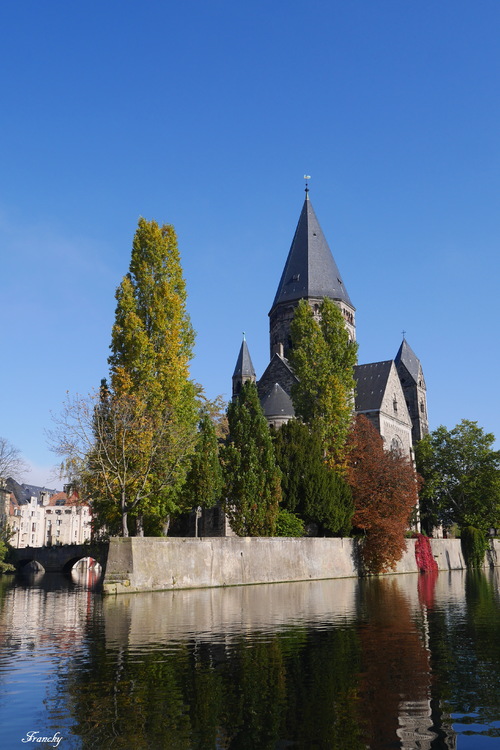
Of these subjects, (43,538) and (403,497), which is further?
(43,538)

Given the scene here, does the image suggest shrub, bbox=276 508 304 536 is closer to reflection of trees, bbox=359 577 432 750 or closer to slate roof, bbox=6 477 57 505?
reflection of trees, bbox=359 577 432 750

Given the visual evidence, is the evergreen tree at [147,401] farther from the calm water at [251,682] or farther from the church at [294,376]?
the church at [294,376]

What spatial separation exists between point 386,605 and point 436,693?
13.0 metres

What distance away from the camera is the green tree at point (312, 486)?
38594mm

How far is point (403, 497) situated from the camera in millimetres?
41375

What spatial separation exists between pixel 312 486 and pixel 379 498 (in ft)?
17.5

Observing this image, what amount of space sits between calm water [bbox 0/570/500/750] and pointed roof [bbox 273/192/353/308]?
58.4m

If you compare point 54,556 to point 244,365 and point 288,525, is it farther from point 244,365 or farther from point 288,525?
point 288,525

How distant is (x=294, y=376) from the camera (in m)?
61.1

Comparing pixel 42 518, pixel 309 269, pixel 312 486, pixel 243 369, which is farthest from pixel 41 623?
pixel 42 518

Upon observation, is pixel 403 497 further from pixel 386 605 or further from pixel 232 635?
pixel 232 635

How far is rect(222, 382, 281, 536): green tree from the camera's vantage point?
34750 mm

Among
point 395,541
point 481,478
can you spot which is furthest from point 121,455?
point 481,478

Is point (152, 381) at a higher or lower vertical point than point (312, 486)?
higher
